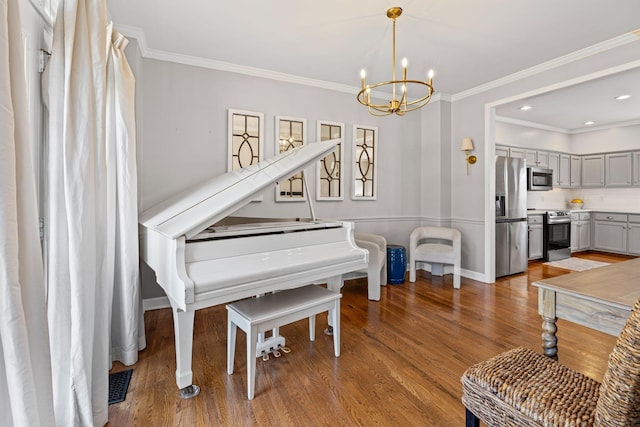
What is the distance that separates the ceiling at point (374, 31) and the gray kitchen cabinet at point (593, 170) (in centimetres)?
344

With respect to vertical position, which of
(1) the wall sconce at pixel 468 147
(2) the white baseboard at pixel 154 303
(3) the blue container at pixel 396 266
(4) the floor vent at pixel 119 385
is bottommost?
(4) the floor vent at pixel 119 385

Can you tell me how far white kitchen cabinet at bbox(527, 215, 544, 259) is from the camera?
5539 mm

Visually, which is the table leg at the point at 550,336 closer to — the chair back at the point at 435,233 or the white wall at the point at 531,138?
the chair back at the point at 435,233

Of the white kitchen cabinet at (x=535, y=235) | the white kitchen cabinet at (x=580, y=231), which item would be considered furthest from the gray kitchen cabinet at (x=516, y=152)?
the white kitchen cabinet at (x=580, y=231)

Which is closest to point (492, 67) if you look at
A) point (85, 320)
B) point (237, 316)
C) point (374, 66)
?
point (374, 66)

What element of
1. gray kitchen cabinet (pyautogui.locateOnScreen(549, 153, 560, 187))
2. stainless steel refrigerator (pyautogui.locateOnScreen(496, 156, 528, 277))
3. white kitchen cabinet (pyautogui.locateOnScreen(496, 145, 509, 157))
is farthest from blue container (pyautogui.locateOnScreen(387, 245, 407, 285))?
gray kitchen cabinet (pyautogui.locateOnScreen(549, 153, 560, 187))

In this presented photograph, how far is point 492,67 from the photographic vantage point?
363cm

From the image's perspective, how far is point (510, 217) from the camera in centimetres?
460

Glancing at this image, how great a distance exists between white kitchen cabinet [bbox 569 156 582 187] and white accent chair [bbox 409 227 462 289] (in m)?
4.21

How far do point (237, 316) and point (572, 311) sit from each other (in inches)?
70.6

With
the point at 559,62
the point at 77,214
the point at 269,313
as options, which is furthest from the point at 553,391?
the point at 559,62

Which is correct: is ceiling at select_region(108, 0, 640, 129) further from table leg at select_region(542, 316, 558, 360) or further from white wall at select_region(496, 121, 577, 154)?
table leg at select_region(542, 316, 558, 360)

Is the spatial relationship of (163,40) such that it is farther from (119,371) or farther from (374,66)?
(119,371)

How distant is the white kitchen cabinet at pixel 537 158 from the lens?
590 cm
